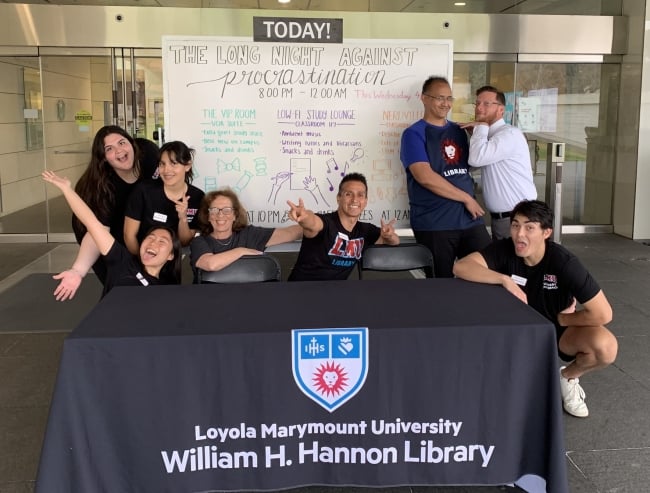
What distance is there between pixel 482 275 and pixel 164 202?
1.62 m

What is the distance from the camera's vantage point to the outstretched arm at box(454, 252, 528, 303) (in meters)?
2.50

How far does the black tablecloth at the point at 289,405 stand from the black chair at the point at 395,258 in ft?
4.04

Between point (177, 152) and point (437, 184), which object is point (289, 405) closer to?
point (177, 152)

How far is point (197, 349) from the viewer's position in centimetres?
195

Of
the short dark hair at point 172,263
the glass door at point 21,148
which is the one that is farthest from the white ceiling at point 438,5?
the short dark hair at point 172,263

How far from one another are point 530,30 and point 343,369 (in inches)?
265

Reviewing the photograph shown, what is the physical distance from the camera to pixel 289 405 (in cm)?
203

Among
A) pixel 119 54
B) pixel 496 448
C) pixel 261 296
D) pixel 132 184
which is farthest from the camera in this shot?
pixel 119 54

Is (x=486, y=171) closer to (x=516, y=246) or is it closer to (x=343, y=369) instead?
(x=516, y=246)

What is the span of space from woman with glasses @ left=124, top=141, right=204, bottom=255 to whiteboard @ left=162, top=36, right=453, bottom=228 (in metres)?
0.85

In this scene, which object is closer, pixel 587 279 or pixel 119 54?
pixel 587 279

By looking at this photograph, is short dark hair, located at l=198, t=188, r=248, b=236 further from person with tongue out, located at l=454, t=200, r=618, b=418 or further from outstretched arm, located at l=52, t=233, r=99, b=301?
person with tongue out, located at l=454, t=200, r=618, b=418

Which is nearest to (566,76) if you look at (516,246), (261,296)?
(516,246)

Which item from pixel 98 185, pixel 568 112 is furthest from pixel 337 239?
pixel 568 112
